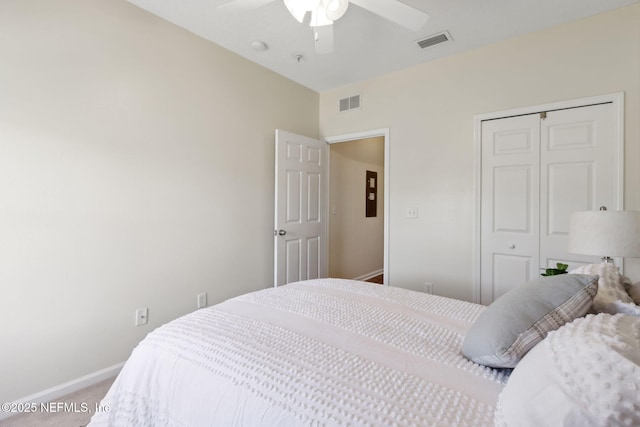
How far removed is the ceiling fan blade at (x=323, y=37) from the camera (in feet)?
5.69

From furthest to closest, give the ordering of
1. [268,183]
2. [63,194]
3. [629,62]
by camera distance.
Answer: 1. [268,183]
2. [629,62]
3. [63,194]

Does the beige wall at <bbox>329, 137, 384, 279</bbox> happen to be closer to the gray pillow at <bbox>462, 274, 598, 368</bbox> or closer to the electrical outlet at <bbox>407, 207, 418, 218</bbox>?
the electrical outlet at <bbox>407, 207, 418, 218</bbox>

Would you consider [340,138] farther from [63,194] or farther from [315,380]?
[315,380]

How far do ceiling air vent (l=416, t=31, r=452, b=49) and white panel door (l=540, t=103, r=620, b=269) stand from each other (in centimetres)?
Answer: 105

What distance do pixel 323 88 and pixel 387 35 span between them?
1.24 m

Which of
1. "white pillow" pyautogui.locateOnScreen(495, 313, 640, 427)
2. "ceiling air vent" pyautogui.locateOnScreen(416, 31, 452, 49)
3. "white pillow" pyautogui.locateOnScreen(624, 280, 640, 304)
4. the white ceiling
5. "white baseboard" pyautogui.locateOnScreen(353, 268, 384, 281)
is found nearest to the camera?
"white pillow" pyautogui.locateOnScreen(495, 313, 640, 427)

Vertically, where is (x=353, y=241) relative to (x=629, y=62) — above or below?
below

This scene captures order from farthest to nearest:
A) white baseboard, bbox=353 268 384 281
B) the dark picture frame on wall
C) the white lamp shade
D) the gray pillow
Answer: the dark picture frame on wall, white baseboard, bbox=353 268 384 281, the white lamp shade, the gray pillow

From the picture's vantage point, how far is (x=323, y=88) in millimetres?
3584

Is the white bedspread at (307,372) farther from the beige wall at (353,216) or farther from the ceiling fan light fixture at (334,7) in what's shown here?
the beige wall at (353,216)

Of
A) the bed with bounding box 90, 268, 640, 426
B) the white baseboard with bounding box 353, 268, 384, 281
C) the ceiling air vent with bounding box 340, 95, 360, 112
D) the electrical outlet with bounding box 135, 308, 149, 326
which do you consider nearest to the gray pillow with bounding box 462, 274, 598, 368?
the bed with bounding box 90, 268, 640, 426

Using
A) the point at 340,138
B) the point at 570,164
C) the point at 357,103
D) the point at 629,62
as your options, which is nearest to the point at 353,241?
the point at 340,138

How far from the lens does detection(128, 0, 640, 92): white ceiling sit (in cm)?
211

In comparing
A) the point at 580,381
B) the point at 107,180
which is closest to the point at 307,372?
the point at 580,381
